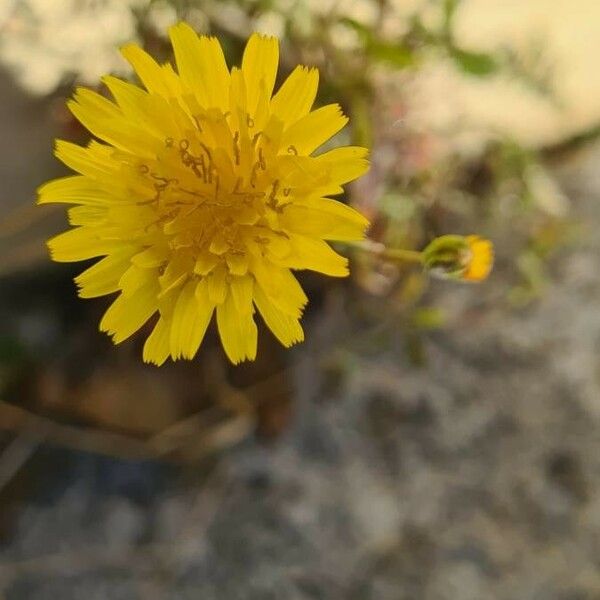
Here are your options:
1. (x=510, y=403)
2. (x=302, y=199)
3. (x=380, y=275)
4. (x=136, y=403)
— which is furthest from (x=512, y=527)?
(x=302, y=199)

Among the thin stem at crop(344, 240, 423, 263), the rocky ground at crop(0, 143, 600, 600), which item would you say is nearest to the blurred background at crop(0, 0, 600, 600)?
the rocky ground at crop(0, 143, 600, 600)

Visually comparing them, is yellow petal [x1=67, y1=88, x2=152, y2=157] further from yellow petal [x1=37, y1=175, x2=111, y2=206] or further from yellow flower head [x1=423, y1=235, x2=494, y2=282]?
yellow flower head [x1=423, y1=235, x2=494, y2=282]

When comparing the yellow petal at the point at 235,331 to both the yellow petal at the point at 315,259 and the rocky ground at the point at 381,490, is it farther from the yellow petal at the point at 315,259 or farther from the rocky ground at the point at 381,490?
the rocky ground at the point at 381,490

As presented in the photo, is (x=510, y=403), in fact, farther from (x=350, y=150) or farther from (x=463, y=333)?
(x=350, y=150)

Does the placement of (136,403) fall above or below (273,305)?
below

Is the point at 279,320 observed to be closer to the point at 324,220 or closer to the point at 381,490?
the point at 324,220

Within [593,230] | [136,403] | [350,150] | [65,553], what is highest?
[350,150]

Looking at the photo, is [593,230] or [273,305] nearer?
[273,305]
